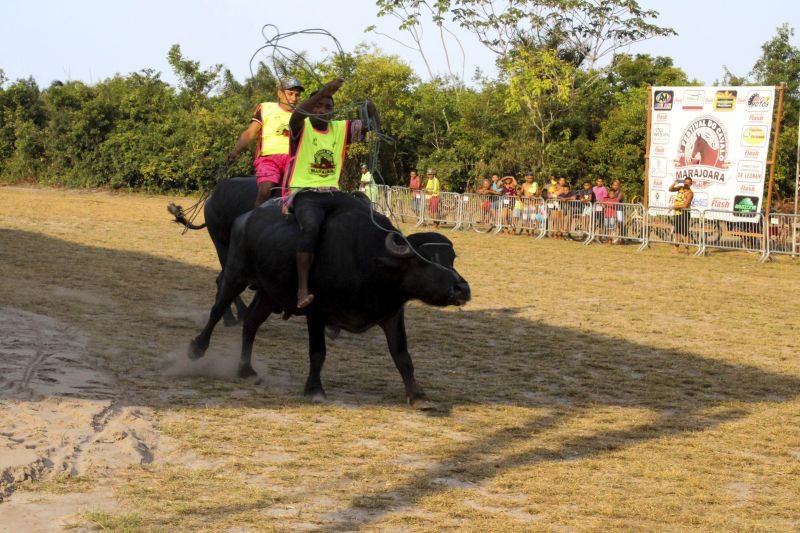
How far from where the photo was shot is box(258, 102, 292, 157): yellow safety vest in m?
10.8

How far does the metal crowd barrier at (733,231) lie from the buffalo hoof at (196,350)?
16.6 meters

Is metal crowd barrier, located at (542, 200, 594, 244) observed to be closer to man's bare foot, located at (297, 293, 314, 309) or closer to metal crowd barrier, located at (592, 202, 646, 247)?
metal crowd barrier, located at (592, 202, 646, 247)

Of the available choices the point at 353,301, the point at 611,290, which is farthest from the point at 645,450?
the point at 611,290

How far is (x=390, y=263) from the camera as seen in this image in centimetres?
782

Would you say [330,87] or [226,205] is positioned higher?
[330,87]

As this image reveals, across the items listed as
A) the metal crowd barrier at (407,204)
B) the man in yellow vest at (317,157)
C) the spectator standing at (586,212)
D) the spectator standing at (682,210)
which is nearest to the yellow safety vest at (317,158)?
the man in yellow vest at (317,157)

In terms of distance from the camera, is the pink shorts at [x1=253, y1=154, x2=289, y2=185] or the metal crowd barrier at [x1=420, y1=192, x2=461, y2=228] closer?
the pink shorts at [x1=253, y1=154, x2=289, y2=185]

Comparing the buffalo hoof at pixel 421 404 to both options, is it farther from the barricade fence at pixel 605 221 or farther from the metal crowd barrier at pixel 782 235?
the metal crowd barrier at pixel 782 235

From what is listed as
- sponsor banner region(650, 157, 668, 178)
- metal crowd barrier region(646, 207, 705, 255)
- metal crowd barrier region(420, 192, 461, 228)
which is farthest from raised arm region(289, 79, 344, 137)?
metal crowd barrier region(420, 192, 461, 228)

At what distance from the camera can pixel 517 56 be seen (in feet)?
119

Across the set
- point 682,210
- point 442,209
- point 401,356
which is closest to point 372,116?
point 401,356

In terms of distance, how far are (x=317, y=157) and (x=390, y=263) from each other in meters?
1.53

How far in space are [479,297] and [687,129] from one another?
11.4 m

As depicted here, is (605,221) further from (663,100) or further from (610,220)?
(663,100)
